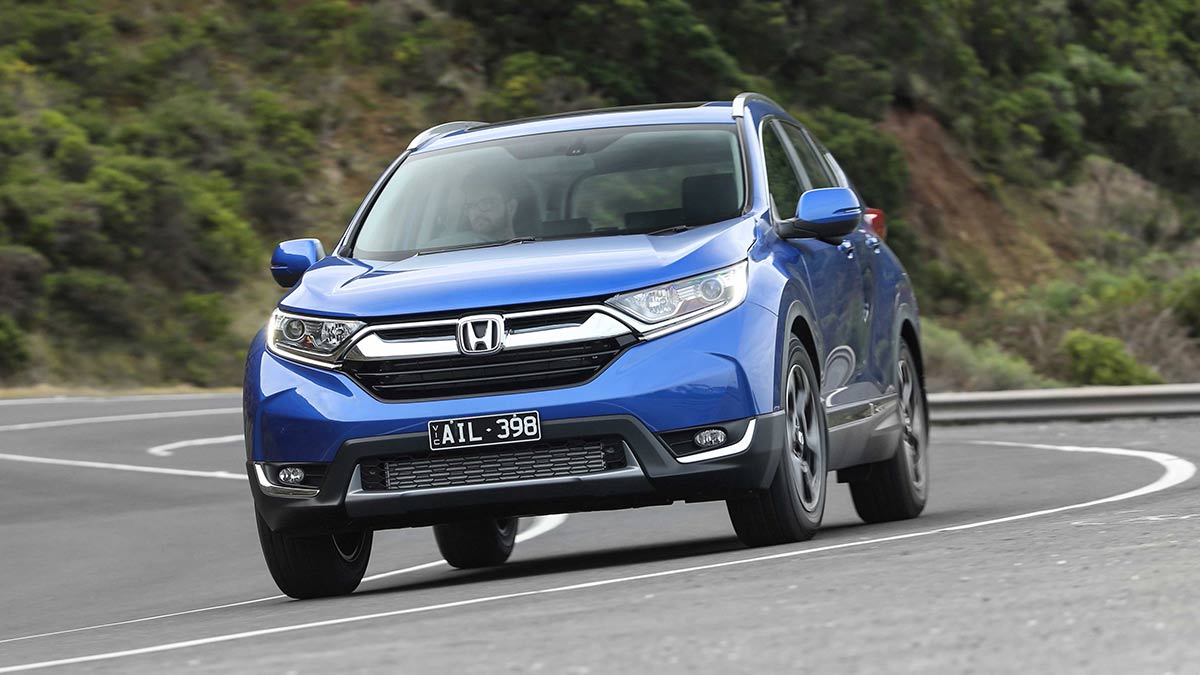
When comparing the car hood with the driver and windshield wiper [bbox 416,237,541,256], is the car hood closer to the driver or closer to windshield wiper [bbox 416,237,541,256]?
windshield wiper [bbox 416,237,541,256]

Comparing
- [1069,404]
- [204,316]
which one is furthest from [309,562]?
[204,316]

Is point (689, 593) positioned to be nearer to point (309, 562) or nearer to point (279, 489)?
point (279, 489)

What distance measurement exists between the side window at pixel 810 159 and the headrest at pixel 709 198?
1213mm

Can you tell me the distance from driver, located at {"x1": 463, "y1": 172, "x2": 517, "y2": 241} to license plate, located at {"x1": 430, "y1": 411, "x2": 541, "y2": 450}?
47.9 inches

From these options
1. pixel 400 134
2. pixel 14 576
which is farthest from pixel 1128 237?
pixel 14 576

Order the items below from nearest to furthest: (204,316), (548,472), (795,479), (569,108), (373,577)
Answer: (548,472), (795,479), (373,577), (204,316), (569,108)

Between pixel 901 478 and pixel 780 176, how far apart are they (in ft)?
5.54

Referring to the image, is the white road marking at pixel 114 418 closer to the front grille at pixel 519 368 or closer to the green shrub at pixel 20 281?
the green shrub at pixel 20 281

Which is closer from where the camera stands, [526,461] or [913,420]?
[526,461]

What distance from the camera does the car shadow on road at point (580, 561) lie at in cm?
809

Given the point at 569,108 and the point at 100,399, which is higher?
the point at 100,399

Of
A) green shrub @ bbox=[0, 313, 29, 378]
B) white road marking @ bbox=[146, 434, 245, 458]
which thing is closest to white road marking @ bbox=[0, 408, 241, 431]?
white road marking @ bbox=[146, 434, 245, 458]

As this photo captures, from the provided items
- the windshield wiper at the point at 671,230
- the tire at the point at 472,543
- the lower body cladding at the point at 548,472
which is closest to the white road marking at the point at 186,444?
the tire at the point at 472,543

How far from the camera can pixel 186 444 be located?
1803 centimetres
